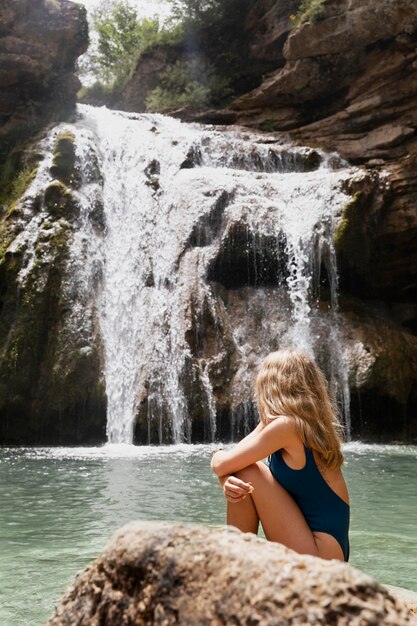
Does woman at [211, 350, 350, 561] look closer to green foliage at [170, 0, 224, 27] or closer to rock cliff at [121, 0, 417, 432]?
rock cliff at [121, 0, 417, 432]

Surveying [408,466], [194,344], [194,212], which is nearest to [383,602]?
[408,466]

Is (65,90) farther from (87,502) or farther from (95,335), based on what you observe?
(87,502)

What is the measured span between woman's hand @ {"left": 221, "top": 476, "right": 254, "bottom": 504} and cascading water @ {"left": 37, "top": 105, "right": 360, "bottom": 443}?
1077 centimetres

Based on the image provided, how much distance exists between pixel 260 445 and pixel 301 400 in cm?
29

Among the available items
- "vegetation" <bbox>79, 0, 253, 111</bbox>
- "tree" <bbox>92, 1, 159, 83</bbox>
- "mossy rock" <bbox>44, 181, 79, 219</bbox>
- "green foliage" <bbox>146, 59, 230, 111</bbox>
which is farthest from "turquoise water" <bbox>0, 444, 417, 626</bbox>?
"tree" <bbox>92, 1, 159, 83</bbox>

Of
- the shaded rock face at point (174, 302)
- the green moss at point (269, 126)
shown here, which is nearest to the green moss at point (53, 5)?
the shaded rock face at point (174, 302)

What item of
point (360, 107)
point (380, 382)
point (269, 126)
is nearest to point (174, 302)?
point (380, 382)

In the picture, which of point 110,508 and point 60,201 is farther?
point 60,201

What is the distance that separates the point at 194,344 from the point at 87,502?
7468 mm

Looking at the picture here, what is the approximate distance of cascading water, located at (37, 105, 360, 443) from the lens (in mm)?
14266

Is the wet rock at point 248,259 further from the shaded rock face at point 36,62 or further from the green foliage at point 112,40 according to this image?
the green foliage at point 112,40

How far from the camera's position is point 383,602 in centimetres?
156

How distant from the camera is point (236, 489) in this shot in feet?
10.3

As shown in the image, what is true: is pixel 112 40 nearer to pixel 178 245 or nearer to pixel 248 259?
pixel 178 245
